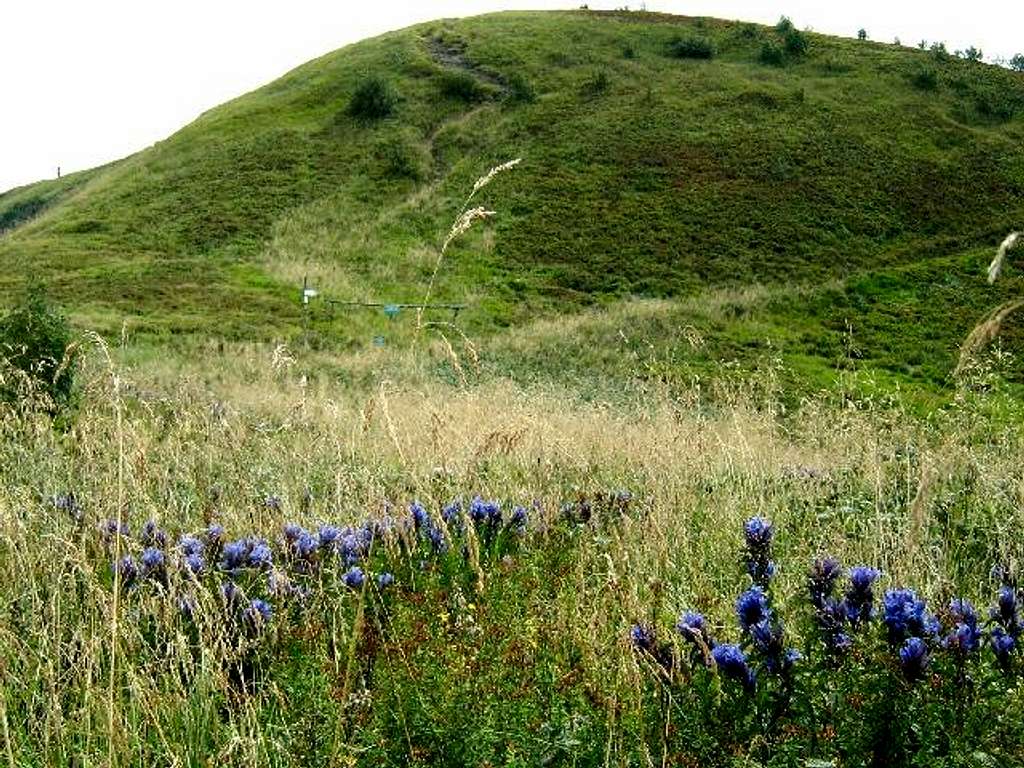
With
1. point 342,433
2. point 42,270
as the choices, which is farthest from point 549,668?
point 42,270

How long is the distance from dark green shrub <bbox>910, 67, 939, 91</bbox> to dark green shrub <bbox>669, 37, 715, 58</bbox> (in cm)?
1254

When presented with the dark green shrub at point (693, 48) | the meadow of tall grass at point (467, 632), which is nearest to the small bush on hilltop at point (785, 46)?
the dark green shrub at point (693, 48)

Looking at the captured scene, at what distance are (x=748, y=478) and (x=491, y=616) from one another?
251cm

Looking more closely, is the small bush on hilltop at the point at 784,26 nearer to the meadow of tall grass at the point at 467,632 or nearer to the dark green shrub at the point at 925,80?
the dark green shrub at the point at 925,80

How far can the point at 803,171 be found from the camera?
43.4 metres

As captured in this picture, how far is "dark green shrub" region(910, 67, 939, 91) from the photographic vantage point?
53406 millimetres

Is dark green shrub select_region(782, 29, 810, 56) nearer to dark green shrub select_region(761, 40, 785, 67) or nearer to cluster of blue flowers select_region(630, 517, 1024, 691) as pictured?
dark green shrub select_region(761, 40, 785, 67)

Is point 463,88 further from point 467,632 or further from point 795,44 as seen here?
point 467,632

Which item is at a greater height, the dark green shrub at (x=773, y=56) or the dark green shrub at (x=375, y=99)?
the dark green shrub at (x=773, y=56)

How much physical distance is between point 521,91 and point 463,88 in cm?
378

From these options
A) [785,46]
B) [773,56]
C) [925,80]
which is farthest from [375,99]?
[925,80]

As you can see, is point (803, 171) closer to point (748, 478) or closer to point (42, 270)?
point (42, 270)

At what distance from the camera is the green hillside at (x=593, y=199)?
29781mm

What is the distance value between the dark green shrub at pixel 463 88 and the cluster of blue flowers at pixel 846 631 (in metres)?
52.5
